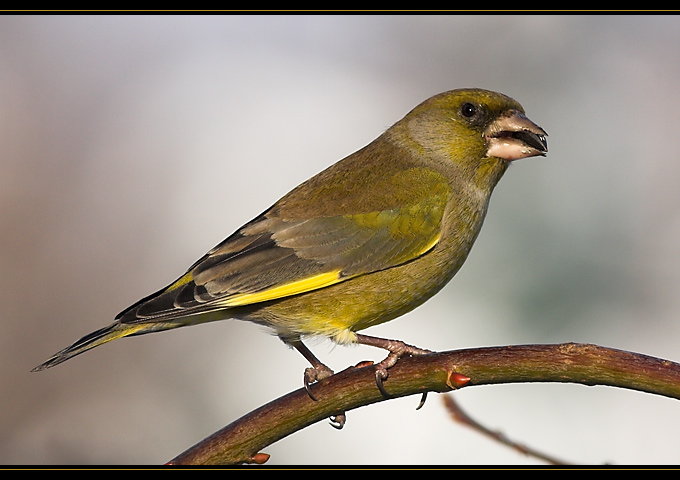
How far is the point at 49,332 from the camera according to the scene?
4484mm

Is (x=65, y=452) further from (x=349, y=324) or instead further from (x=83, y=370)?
(x=349, y=324)

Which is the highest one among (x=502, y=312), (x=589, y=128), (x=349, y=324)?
(x=589, y=128)

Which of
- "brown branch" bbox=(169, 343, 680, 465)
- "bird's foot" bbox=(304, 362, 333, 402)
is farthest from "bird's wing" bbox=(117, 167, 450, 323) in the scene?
"brown branch" bbox=(169, 343, 680, 465)

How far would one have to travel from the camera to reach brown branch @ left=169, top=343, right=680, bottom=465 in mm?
2080

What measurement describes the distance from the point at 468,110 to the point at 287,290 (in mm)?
1148

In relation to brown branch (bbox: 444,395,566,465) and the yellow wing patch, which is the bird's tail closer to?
the yellow wing patch

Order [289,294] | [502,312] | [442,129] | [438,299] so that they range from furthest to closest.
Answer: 1. [438,299]
2. [502,312]
3. [442,129]
4. [289,294]

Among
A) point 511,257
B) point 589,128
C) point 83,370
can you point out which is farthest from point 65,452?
point 589,128

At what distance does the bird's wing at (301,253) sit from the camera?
3150 millimetres

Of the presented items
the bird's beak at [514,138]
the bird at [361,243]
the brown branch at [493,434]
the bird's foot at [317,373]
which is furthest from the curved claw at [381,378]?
the bird's beak at [514,138]

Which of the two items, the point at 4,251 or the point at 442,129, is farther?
the point at 4,251

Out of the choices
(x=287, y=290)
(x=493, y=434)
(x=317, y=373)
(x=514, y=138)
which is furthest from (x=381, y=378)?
(x=514, y=138)

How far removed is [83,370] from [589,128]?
302 centimetres

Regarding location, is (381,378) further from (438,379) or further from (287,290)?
(287,290)
